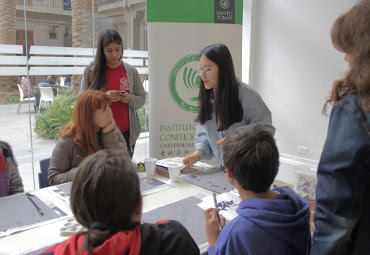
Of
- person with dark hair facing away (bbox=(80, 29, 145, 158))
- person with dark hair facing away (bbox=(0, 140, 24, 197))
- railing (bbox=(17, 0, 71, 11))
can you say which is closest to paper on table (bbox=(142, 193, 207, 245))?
person with dark hair facing away (bbox=(0, 140, 24, 197))

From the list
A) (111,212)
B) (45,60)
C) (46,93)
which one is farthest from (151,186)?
(46,93)

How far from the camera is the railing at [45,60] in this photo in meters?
2.95

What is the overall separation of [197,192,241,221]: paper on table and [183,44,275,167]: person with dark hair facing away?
19.1 inches

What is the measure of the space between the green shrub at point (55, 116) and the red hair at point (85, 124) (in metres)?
2.05

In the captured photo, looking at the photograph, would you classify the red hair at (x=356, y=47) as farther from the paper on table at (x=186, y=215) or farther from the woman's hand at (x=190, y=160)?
the woman's hand at (x=190, y=160)

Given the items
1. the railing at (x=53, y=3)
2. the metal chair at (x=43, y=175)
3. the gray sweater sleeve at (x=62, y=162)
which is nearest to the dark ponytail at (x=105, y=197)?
the gray sweater sleeve at (x=62, y=162)

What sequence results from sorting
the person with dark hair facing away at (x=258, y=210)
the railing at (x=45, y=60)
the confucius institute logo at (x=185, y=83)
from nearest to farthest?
1. the person with dark hair facing away at (x=258, y=210)
2. the railing at (x=45, y=60)
3. the confucius institute logo at (x=185, y=83)

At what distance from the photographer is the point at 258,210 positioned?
37.5 inches

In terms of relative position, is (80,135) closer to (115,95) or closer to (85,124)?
(85,124)

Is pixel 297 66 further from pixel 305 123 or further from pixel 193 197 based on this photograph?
pixel 193 197

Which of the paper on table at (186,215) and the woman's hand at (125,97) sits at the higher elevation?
the woman's hand at (125,97)

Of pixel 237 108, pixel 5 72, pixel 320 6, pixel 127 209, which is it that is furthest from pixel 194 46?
pixel 127 209

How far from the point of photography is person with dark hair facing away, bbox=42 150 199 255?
2.54 ft

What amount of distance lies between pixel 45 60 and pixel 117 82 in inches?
38.6
